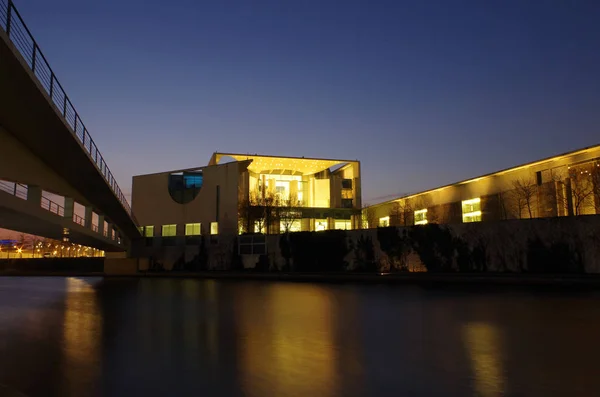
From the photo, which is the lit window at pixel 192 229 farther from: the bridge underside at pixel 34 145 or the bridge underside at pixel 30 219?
the bridge underside at pixel 34 145

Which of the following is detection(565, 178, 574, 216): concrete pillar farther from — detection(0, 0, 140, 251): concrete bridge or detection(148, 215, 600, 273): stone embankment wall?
detection(0, 0, 140, 251): concrete bridge

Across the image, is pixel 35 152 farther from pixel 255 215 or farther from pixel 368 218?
pixel 368 218

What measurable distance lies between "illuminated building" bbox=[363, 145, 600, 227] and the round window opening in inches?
880

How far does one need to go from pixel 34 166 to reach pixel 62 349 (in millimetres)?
8311

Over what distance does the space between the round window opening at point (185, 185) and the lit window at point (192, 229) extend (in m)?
2.57

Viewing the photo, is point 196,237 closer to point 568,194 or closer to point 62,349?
point 568,194

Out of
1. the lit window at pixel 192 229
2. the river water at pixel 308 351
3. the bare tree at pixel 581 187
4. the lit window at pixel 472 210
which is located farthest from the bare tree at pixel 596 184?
the lit window at pixel 192 229

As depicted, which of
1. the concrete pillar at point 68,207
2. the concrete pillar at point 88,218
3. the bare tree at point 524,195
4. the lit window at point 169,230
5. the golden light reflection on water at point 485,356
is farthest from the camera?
the lit window at point 169,230

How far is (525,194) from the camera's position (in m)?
36.0

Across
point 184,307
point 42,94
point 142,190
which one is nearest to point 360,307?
point 184,307

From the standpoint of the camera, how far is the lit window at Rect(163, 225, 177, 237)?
47862mm

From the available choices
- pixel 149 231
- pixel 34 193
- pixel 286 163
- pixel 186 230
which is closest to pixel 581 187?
pixel 34 193

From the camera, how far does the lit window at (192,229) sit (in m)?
46.7

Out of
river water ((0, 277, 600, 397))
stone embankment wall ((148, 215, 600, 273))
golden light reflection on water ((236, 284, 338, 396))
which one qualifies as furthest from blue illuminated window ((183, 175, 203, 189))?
golden light reflection on water ((236, 284, 338, 396))
